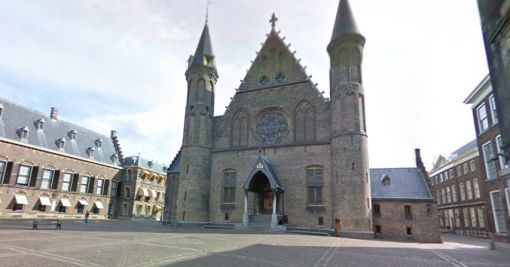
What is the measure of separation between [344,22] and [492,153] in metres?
16.4

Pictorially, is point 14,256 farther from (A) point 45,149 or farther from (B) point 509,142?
(A) point 45,149

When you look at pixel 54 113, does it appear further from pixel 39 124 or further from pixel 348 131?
pixel 348 131

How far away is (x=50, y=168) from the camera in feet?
122

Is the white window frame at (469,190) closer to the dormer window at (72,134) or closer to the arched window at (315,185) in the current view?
the arched window at (315,185)

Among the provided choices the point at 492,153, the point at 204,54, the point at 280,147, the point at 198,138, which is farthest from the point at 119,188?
the point at 492,153

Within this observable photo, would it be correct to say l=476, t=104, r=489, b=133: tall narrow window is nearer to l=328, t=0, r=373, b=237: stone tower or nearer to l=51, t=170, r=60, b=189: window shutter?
l=328, t=0, r=373, b=237: stone tower

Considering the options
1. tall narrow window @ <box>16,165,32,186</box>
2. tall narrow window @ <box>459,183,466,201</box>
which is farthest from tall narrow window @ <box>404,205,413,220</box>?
tall narrow window @ <box>16,165,32,186</box>

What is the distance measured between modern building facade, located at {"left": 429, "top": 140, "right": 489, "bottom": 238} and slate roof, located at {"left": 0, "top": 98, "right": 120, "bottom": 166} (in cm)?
4749

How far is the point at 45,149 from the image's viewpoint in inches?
1449

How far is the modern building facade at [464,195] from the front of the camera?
118ft

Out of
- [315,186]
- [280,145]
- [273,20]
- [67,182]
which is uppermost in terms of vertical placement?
[273,20]

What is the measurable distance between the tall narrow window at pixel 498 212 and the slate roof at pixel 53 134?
159 feet

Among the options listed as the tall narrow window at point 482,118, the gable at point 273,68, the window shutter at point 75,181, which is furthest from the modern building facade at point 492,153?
the window shutter at point 75,181

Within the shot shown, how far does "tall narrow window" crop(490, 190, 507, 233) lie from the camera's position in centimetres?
2320
